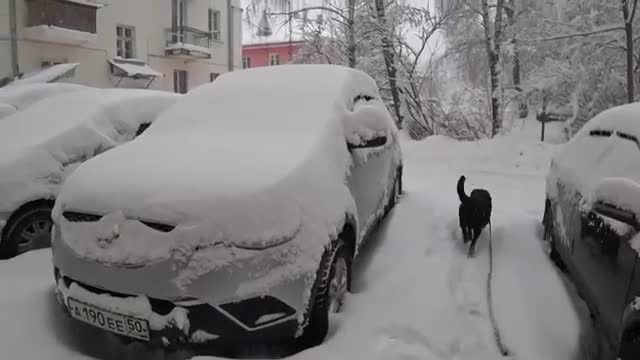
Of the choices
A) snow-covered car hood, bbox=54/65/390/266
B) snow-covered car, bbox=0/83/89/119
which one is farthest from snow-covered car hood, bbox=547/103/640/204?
snow-covered car, bbox=0/83/89/119

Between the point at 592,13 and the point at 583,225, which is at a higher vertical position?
the point at 592,13

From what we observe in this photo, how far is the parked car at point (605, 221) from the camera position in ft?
7.23

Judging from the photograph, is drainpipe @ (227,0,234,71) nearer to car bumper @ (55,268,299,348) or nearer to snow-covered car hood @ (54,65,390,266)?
snow-covered car hood @ (54,65,390,266)

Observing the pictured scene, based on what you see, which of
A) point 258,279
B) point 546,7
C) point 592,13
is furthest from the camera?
point 546,7

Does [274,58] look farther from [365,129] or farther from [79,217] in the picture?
[79,217]

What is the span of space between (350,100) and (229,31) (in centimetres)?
2771

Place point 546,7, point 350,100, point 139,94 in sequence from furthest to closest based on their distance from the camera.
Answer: point 546,7 → point 139,94 → point 350,100

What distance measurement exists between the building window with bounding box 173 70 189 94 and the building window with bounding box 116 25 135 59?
2.96 m

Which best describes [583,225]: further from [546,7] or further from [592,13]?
[546,7]

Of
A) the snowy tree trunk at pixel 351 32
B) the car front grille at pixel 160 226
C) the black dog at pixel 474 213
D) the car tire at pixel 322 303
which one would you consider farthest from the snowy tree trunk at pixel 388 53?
the car front grille at pixel 160 226

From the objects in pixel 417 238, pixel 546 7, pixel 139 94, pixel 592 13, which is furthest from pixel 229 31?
pixel 417 238

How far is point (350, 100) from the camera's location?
13.7ft

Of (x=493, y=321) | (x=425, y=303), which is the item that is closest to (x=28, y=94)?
(x=425, y=303)

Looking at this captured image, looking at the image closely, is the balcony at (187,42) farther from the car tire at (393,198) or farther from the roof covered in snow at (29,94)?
the car tire at (393,198)
